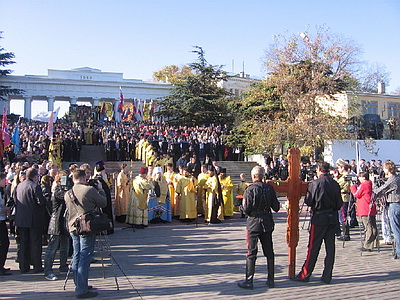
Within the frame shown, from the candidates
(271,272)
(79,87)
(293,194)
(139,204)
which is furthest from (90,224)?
(79,87)

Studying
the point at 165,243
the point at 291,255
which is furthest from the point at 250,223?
the point at 165,243

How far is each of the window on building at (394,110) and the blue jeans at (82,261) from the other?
38.9 metres

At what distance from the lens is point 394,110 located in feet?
130

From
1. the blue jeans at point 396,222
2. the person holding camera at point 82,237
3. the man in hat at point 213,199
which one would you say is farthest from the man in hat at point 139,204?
the blue jeans at point 396,222

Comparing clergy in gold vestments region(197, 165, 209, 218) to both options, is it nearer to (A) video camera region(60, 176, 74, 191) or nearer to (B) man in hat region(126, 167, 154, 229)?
(B) man in hat region(126, 167, 154, 229)

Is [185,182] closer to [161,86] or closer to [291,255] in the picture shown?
[291,255]

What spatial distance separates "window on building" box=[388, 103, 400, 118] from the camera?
39406 millimetres

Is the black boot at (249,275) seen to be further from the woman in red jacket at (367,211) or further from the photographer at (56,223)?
the woman in red jacket at (367,211)

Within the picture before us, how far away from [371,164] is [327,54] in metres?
8.56

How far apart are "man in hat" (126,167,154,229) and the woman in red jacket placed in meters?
5.76

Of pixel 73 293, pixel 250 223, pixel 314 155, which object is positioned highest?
pixel 314 155

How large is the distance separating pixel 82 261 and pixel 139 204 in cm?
625

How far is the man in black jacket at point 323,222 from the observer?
257 inches

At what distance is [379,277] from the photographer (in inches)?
268
